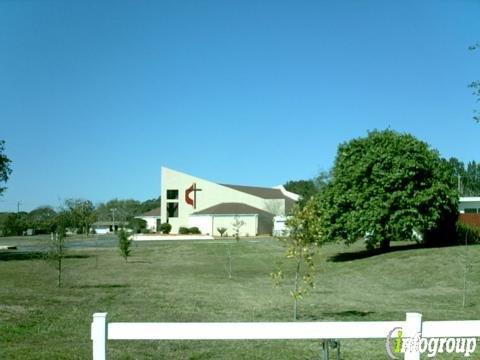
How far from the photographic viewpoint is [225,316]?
13773mm

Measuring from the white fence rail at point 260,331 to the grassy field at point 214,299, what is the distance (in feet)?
13.4

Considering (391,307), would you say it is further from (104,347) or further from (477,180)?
(477,180)

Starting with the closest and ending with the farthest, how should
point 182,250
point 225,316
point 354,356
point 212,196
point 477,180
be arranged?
1. point 354,356
2. point 225,316
3. point 182,250
4. point 212,196
5. point 477,180

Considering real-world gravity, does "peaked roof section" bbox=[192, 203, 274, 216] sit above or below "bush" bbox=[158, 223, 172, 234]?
above

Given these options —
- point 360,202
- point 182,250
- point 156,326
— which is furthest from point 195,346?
point 182,250

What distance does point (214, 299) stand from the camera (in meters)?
17.5

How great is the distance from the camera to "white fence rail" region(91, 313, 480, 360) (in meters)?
5.22

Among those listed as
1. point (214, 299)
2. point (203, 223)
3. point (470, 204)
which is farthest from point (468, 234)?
point (203, 223)

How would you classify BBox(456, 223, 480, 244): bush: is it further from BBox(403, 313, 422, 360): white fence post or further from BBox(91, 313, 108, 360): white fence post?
BBox(91, 313, 108, 360): white fence post

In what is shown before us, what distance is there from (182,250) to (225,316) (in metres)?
34.0

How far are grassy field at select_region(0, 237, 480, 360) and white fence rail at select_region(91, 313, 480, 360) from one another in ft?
13.4

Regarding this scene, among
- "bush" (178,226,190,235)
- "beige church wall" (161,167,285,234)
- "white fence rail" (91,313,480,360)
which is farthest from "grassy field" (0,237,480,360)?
"beige church wall" (161,167,285,234)

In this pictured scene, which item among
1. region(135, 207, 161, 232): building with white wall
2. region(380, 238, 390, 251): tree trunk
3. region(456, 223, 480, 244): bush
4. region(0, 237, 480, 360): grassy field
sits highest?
region(135, 207, 161, 232): building with white wall

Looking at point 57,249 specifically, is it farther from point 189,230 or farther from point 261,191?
point 261,191
